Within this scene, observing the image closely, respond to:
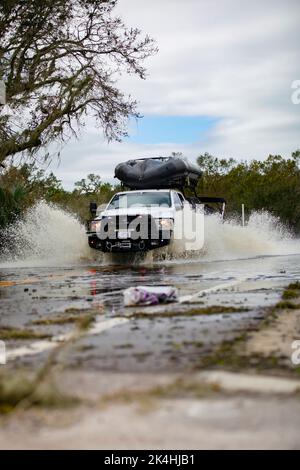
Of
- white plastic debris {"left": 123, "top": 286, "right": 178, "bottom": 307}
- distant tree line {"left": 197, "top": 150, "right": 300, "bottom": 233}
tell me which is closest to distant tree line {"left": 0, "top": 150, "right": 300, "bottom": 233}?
distant tree line {"left": 197, "top": 150, "right": 300, "bottom": 233}

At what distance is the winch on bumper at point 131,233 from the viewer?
18.7 m

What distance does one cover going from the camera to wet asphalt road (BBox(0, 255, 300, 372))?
472cm

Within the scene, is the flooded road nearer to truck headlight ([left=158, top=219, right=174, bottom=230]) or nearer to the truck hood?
truck headlight ([left=158, top=219, right=174, bottom=230])

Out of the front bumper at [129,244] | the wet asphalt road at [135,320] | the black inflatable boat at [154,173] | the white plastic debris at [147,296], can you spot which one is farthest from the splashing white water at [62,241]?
the white plastic debris at [147,296]

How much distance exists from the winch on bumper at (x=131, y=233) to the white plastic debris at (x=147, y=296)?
10.4 metres

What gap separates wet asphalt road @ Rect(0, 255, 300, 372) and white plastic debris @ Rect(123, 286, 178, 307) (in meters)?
0.16

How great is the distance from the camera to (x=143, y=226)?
18.8 m

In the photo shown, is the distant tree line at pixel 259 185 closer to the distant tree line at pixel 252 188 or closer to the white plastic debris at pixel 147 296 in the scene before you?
the distant tree line at pixel 252 188

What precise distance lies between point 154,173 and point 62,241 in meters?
3.48

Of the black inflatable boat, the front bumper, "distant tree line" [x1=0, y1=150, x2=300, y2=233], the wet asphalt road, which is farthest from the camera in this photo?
"distant tree line" [x1=0, y1=150, x2=300, y2=233]

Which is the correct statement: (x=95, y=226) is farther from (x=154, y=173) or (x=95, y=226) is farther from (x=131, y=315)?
(x=131, y=315)

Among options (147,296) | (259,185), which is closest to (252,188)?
(259,185)

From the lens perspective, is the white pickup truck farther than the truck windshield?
No

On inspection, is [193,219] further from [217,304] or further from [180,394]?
[180,394]
